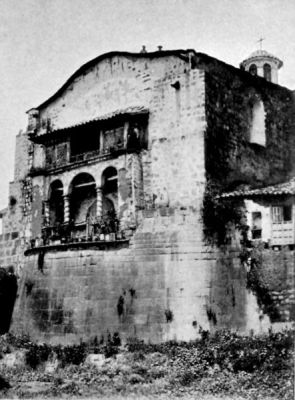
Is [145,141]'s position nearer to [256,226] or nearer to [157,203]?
[157,203]

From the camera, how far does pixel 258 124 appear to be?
2605 cm

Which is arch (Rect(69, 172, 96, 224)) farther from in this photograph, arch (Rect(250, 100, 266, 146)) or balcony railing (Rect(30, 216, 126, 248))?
arch (Rect(250, 100, 266, 146))

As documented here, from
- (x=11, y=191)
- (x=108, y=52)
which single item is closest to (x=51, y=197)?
(x=11, y=191)

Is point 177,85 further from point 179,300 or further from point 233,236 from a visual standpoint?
point 179,300

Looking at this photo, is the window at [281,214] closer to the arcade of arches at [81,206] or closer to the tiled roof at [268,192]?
the tiled roof at [268,192]

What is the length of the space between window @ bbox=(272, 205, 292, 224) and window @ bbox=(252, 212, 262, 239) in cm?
59

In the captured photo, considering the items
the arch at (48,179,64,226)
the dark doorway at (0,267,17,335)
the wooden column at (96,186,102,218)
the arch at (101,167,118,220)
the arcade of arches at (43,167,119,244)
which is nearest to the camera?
the arcade of arches at (43,167,119,244)

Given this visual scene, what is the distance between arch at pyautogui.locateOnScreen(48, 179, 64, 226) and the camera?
90.3 ft

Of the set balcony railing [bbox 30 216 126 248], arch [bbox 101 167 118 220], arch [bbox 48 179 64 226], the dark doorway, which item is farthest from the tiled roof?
the dark doorway

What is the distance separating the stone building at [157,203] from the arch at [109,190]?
0.23ft

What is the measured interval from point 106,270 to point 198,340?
435cm

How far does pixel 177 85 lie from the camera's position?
2397 centimetres

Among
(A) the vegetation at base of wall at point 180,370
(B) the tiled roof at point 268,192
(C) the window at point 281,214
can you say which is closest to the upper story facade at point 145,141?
(B) the tiled roof at point 268,192

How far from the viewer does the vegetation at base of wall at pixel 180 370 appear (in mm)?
17484
